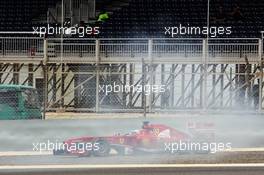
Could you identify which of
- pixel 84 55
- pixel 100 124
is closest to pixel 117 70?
pixel 84 55

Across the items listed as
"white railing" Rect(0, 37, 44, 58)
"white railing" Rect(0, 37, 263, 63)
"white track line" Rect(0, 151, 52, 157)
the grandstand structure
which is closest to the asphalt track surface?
"white track line" Rect(0, 151, 52, 157)

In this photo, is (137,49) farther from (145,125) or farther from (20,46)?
(145,125)

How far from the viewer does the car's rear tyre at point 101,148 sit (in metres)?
11.5

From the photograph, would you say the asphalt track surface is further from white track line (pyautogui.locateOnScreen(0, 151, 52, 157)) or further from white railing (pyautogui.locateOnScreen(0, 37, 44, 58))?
white railing (pyautogui.locateOnScreen(0, 37, 44, 58))

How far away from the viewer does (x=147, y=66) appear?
1736 cm

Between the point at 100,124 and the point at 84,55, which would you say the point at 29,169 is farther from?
the point at 84,55

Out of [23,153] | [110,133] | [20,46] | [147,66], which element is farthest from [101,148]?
[20,46]

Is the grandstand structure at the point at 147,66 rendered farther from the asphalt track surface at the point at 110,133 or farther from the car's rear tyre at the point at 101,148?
the car's rear tyre at the point at 101,148

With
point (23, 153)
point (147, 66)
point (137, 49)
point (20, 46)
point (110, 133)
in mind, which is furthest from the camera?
point (20, 46)

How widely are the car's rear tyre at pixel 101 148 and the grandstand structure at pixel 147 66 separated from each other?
14.9ft

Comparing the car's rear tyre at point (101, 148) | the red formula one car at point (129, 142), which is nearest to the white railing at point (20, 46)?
the red formula one car at point (129, 142)

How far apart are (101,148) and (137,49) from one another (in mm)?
6444

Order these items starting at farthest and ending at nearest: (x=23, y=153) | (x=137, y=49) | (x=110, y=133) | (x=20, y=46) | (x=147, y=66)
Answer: (x=20, y=46)
(x=137, y=49)
(x=147, y=66)
(x=110, y=133)
(x=23, y=153)

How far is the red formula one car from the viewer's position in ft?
38.0
